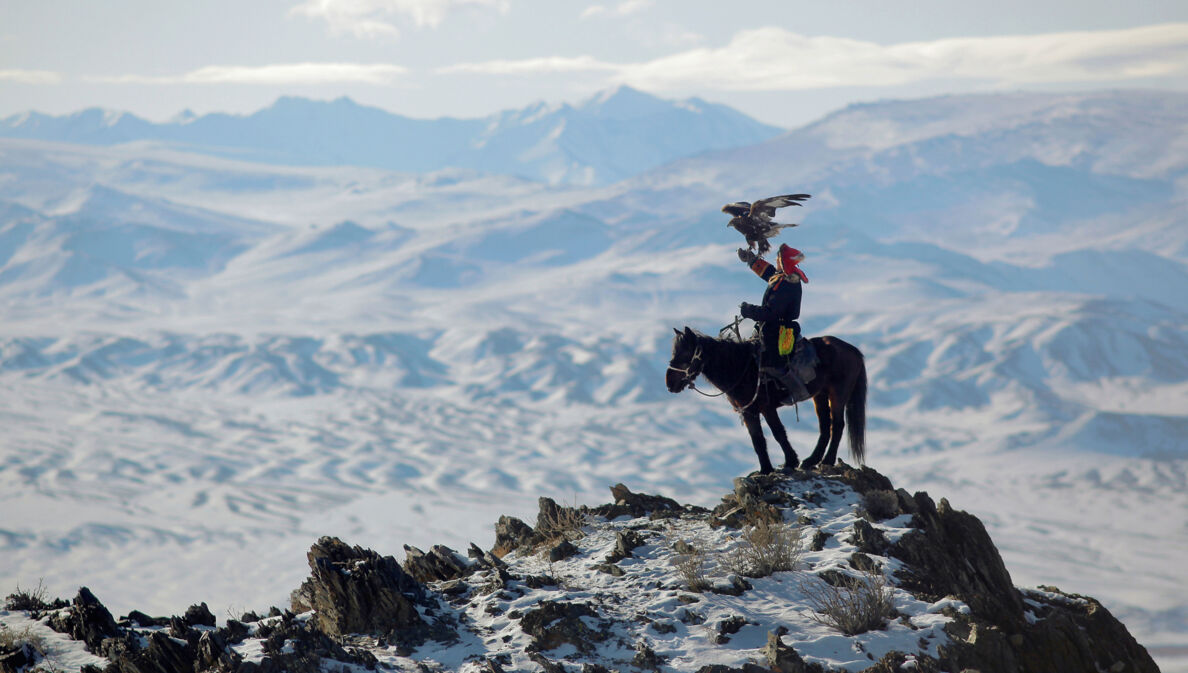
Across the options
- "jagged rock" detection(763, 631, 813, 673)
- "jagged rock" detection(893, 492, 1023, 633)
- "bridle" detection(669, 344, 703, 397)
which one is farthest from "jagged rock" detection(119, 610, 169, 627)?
"jagged rock" detection(893, 492, 1023, 633)

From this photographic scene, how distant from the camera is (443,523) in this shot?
14338 centimetres

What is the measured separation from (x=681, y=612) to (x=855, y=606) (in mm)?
1889

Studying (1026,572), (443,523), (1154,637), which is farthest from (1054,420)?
(443,523)

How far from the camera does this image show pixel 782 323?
47.5 ft

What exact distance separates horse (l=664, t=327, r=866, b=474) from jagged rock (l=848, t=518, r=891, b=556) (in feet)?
7.52

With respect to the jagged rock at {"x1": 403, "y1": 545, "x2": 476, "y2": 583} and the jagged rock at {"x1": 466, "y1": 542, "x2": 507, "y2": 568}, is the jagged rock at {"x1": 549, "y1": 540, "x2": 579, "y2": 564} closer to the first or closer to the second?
the jagged rock at {"x1": 466, "y1": 542, "x2": 507, "y2": 568}

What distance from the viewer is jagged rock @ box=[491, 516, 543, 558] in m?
14.7

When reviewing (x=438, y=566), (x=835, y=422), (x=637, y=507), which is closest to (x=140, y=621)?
(x=438, y=566)

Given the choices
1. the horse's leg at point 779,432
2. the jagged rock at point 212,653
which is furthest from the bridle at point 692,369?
the jagged rock at point 212,653

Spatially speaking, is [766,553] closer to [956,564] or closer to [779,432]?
[956,564]

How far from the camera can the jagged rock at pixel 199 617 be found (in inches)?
450

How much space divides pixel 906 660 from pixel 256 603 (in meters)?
117

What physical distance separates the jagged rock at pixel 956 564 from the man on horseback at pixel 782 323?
243 cm

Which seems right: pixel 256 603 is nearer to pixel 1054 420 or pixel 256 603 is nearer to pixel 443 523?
pixel 443 523
